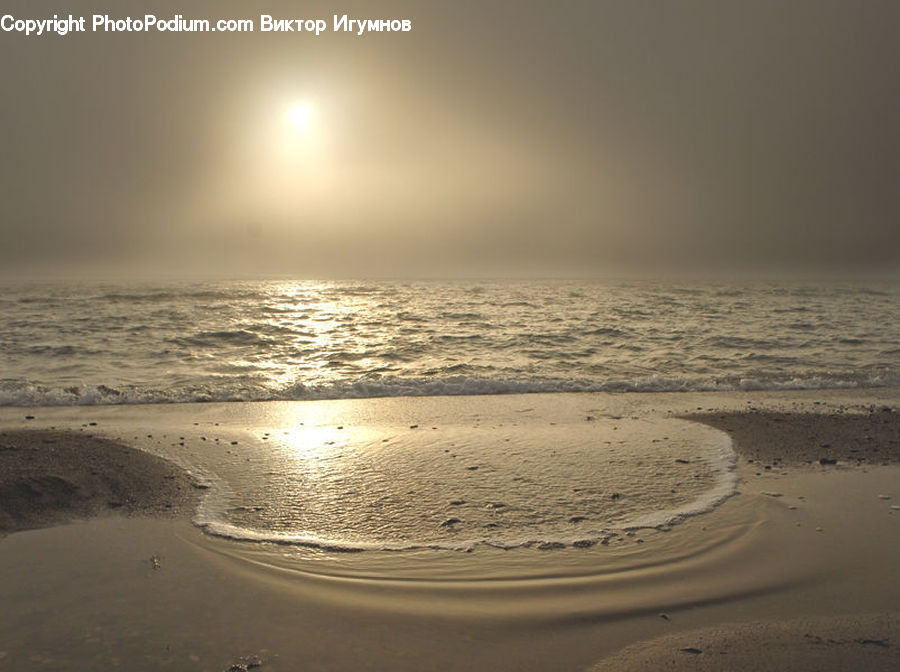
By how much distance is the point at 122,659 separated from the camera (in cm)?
269

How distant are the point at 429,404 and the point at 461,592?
5996 mm

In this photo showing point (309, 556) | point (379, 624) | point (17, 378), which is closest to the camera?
point (379, 624)

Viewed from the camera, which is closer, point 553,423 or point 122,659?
point 122,659

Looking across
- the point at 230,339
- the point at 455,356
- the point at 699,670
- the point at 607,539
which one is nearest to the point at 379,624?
the point at 699,670

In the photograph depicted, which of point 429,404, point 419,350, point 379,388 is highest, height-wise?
point 419,350

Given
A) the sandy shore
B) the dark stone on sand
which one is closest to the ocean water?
the sandy shore

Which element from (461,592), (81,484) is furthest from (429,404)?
(461,592)

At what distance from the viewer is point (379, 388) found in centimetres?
1031

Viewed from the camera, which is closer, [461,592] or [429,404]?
[461,592]

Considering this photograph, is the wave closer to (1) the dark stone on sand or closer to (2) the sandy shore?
(2) the sandy shore

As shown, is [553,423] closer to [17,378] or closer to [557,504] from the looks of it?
[557,504]

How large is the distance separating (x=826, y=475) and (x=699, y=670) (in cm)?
372

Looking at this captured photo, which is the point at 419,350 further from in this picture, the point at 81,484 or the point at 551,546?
the point at 551,546

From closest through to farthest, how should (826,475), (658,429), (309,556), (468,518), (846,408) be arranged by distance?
(309,556) → (468,518) → (826,475) → (658,429) → (846,408)
